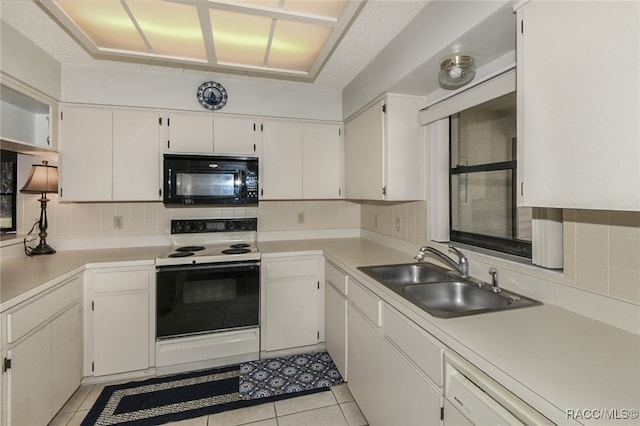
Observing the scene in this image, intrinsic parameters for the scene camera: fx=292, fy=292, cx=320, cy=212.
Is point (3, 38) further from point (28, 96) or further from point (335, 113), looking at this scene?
point (335, 113)

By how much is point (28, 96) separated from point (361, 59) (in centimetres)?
234

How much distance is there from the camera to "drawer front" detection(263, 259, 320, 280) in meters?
2.44

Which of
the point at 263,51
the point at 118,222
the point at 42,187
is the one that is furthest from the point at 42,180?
the point at 263,51

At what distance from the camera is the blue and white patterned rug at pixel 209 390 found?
1.86 m

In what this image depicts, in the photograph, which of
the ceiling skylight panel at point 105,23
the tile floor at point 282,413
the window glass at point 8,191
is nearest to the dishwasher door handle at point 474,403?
the tile floor at point 282,413

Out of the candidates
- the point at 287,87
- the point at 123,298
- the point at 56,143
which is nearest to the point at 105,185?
the point at 56,143

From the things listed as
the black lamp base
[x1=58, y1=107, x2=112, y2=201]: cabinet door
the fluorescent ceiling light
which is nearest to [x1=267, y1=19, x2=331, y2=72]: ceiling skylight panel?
the fluorescent ceiling light

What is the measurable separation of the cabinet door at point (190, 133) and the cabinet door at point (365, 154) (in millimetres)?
1262

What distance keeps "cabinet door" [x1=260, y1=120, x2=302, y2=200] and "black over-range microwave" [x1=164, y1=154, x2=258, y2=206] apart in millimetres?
179

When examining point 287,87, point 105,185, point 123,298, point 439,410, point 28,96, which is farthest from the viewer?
point 287,87

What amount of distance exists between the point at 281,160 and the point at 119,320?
1.81 metres

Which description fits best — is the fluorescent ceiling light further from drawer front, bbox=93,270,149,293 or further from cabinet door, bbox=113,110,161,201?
drawer front, bbox=93,270,149,293

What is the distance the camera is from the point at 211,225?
9.01ft

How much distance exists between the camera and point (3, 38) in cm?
171
